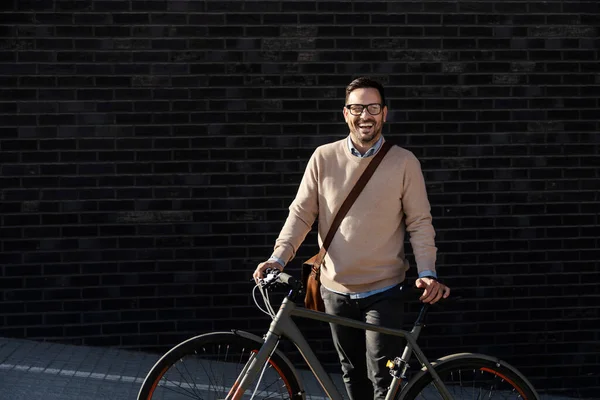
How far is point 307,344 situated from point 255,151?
106 inches

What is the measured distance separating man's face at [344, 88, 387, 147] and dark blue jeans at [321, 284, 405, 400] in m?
0.71

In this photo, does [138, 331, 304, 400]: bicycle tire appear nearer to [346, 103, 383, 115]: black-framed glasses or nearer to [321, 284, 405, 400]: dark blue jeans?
[321, 284, 405, 400]: dark blue jeans

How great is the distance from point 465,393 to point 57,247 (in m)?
3.37

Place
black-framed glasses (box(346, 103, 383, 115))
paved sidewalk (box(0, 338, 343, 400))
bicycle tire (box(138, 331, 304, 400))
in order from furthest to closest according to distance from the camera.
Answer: paved sidewalk (box(0, 338, 343, 400)) → black-framed glasses (box(346, 103, 383, 115)) → bicycle tire (box(138, 331, 304, 400))

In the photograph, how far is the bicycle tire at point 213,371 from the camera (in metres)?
4.13

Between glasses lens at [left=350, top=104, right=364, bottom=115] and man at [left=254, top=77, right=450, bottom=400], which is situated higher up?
glasses lens at [left=350, top=104, right=364, bottom=115]

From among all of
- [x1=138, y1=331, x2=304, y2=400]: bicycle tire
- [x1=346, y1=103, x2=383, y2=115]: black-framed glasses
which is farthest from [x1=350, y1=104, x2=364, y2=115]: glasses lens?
[x1=138, y1=331, x2=304, y2=400]: bicycle tire

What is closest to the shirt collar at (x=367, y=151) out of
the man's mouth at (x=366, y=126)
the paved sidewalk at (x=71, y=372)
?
the man's mouth at (x=366, y=126)

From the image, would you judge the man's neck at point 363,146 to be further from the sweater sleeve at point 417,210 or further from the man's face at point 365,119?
the sweater sleeve at point 417,210

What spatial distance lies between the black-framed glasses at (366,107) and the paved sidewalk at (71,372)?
8.06 feet

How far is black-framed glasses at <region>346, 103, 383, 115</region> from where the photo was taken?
4.36 meters

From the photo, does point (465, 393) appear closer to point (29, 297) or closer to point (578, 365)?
point (578, 365)

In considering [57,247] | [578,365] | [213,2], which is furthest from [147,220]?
[578,365]

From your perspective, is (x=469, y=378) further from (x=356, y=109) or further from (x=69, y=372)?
(x=69, y=372)
